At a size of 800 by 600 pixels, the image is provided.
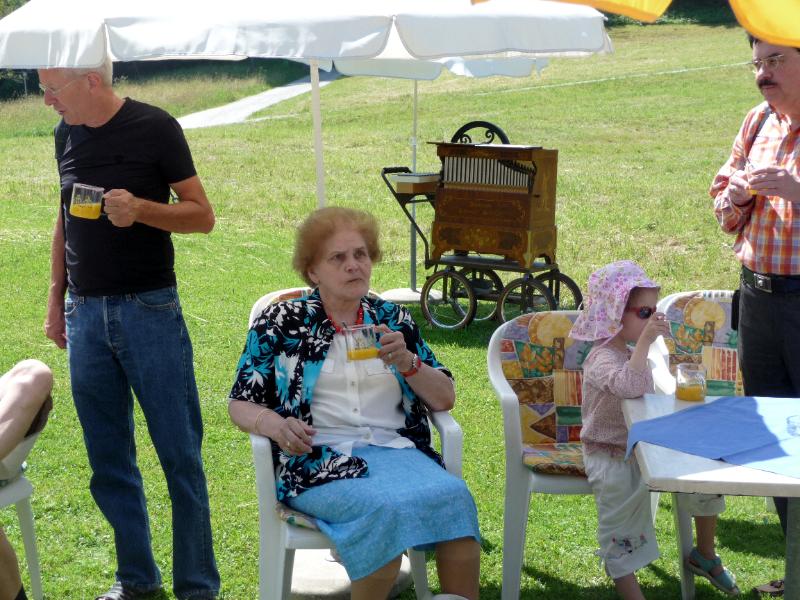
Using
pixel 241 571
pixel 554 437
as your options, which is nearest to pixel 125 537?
pixel 241 571

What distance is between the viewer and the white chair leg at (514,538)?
3.77m

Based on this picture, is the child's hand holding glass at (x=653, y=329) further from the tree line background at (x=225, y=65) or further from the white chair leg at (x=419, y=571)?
the tree line background at (x=225, y=65)

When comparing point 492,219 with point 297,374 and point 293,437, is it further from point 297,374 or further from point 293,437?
point 293,437

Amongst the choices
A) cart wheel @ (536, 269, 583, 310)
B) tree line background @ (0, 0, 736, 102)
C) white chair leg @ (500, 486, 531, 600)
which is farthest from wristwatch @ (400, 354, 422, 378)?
tree line background @ (0, 0, 736, 102)

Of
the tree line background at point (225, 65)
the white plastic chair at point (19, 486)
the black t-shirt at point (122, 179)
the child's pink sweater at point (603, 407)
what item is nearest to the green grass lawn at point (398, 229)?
the white plastic chair at point (19, 486)

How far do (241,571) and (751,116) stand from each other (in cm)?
246

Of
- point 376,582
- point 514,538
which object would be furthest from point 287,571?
point 514,538

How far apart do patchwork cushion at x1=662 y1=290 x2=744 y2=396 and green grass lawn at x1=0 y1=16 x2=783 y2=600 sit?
2.09ft

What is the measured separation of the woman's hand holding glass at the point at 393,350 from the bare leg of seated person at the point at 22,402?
107 centimetres

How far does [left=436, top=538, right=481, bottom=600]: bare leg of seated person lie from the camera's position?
314cm

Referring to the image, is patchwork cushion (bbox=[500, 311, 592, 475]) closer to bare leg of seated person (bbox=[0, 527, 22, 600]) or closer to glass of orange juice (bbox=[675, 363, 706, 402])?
glass of orange juice (bbox=[675, 363, 706, 402])

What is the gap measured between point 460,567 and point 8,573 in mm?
1306

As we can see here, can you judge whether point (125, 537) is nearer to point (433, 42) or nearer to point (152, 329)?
point (152, 329)

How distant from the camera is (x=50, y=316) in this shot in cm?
384
